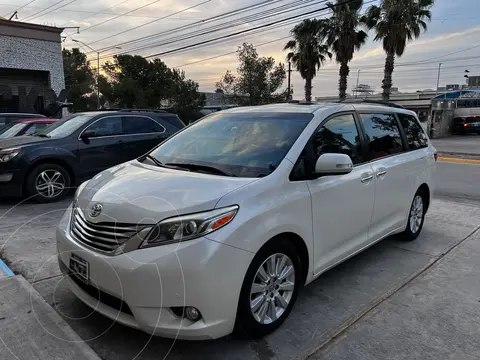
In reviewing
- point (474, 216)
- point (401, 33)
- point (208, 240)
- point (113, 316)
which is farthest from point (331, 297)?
point (401, 33)

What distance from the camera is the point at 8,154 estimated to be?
6430 millimetres

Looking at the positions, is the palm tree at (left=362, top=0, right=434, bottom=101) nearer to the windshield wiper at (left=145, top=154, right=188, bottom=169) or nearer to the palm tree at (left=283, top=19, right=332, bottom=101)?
the palm tree at (left=283, top=19, right=332, bottom=101)

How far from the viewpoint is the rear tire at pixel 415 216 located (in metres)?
4.93

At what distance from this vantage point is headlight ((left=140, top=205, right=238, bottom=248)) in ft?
7.97

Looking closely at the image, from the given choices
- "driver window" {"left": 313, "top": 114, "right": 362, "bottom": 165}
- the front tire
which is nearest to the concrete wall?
"driver window" {"left": 313, "top": 114, "right": 362, "bottom": 165}

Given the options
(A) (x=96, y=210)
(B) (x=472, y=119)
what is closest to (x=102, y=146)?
(A) (x=96, y=210)

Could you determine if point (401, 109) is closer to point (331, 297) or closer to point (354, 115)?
point (354, 115)

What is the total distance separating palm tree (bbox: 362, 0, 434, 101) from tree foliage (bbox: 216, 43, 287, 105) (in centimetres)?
1038

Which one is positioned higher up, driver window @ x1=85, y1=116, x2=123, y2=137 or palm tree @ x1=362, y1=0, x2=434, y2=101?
palm tree @ x1=362, y1=0, x2=434, y2=101

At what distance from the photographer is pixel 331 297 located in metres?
3.54

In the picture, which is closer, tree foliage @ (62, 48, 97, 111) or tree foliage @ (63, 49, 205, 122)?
tree foliage @ (63, 49, 205, 122)

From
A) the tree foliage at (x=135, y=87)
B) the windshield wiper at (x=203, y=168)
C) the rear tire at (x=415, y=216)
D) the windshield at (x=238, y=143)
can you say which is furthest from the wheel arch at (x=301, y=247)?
the tree foliage at (x=135, y=87)

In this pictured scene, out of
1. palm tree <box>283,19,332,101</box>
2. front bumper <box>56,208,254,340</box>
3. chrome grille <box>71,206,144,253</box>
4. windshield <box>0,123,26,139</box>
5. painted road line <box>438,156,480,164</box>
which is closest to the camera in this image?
front bumper <box>56,208,254,340</box>

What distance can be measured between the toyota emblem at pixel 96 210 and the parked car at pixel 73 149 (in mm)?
4464
